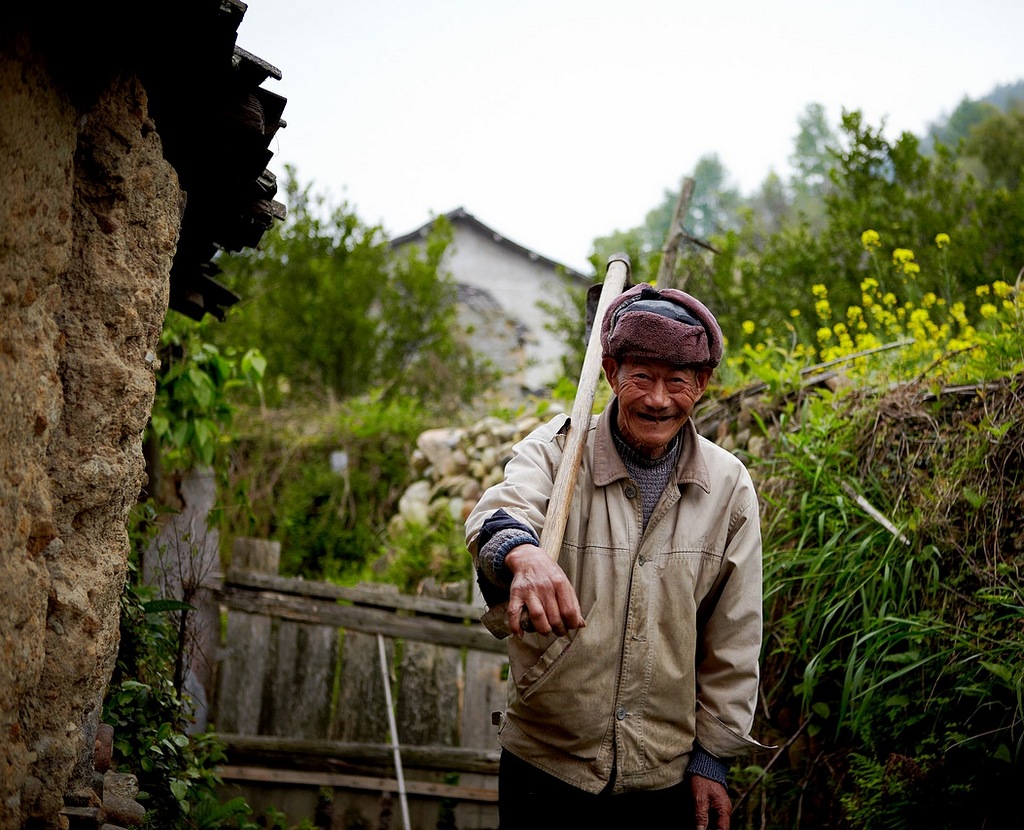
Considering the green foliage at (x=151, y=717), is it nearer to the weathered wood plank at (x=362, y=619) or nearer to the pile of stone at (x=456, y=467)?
the weathered wood plank at (x=362, y=619)

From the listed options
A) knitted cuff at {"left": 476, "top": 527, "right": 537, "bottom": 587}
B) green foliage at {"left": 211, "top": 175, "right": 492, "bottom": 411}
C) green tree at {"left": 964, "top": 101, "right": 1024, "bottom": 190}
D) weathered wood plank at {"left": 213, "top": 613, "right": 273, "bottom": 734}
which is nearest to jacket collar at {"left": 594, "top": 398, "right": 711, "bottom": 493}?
knitted cuff at {"left": 476, "top": 527, "right": 537, "bottom": 587}

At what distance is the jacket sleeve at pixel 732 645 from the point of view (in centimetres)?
232

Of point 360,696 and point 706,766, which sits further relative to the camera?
point 360,696

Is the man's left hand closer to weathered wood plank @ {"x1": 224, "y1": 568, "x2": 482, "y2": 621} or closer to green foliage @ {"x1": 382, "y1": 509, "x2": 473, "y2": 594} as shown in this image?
weathered wood plank @ {"x1": 224, "y1": 568, "x2": 482, "y2": 621}

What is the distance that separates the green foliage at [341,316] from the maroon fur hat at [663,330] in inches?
329

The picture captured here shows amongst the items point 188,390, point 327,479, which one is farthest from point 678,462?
point 327,479

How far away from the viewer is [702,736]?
7.64ft

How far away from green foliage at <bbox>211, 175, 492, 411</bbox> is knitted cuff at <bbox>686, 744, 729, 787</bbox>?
8559 millimetres

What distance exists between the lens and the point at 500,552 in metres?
2.07

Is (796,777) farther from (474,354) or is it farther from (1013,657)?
(474,354)

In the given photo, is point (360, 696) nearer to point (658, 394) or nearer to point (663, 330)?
point (658, 394)

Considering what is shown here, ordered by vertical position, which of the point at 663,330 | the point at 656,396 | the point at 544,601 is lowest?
the point at 544,601

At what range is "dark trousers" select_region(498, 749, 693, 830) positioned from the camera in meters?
2.23

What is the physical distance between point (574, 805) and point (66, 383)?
61.5 inches
